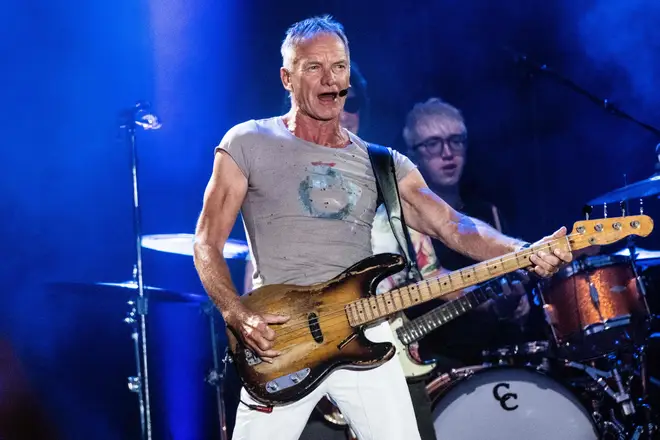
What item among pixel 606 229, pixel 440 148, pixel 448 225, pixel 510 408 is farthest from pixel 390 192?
pixel 440 148

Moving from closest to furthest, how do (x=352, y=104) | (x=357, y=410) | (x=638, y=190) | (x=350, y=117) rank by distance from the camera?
(x=357, y=410) < (x=638, y=190) < (x=350, y=117) < (x=352, y=104)

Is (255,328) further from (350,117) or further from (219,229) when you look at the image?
(350,117)

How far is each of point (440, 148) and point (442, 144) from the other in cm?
4

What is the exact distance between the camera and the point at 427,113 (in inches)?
259

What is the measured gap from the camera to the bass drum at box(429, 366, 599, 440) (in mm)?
4922

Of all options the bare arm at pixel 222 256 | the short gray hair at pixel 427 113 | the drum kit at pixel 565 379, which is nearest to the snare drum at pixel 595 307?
the drum kit at pixel 565 379

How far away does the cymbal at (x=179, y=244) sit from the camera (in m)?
4.61

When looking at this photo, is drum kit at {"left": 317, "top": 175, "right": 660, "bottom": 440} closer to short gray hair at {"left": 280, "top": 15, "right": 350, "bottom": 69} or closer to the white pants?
the white pants

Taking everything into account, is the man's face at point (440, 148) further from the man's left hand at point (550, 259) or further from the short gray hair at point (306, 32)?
the man's left hand at point (550, 259)

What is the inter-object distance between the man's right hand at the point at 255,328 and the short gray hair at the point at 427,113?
398 cm

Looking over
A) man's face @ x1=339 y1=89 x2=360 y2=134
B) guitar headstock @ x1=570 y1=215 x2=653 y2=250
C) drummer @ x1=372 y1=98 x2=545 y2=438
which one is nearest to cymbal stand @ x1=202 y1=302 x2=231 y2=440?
drummer @ x1=372 y1=98 x2=545 y2=438

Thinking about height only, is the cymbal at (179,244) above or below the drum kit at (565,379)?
above

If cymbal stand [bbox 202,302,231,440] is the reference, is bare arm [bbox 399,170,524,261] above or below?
above

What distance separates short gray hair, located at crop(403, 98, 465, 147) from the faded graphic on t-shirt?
11.0ft
